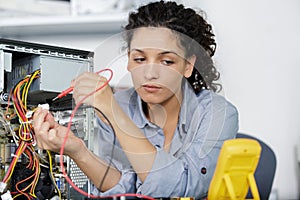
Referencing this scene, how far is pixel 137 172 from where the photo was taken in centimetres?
101

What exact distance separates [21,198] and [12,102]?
0.24m

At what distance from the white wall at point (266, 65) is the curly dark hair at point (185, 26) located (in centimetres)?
59

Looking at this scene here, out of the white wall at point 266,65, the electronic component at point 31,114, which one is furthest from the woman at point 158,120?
the white wall at point 266,65

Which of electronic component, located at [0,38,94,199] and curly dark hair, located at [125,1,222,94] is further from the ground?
curly dark hair, located at [125,1,222,94]

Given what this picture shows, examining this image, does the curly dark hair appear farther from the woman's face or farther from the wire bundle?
the wire bundle

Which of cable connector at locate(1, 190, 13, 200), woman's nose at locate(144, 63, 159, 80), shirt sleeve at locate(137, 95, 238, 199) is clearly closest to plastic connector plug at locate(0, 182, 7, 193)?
cable connector at locate(1, 190, 13, 200)

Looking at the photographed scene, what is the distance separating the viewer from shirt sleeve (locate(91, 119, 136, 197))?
3.20 feet

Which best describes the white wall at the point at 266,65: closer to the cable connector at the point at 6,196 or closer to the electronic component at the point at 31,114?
the electronic component at the point at 31,114

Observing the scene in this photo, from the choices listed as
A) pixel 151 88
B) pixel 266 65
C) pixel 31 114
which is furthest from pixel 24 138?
pixel 266 65

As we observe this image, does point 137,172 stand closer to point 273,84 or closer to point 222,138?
point 222,138

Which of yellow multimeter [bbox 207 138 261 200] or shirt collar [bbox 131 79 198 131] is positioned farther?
shirt collar [bbox 131 79 198 131]

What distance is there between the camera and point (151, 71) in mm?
985

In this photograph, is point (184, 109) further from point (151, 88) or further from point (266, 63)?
point (266, 63)

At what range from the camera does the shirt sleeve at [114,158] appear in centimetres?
98
